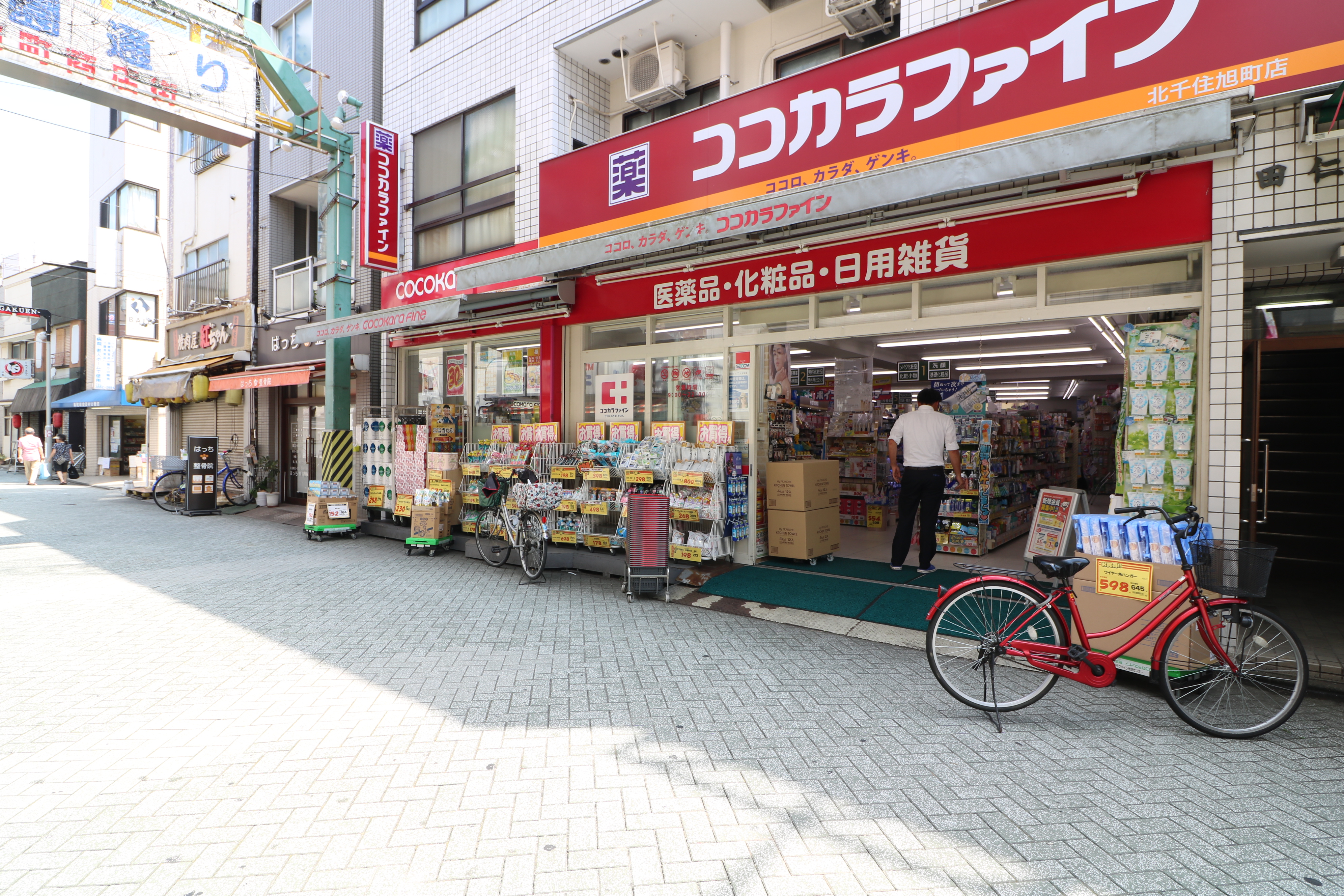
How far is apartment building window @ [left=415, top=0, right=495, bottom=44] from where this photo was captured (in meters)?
10.6

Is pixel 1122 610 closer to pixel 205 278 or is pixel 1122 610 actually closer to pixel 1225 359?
pixel 1225 359

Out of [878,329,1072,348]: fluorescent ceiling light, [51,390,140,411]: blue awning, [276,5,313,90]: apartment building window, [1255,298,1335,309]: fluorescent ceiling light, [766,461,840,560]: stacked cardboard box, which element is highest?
[276,5,313,90]: apartment building window

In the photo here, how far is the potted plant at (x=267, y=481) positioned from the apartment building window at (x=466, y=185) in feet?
23.0

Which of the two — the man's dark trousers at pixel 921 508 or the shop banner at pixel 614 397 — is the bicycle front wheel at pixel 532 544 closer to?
the shop banner at pixel 614 397

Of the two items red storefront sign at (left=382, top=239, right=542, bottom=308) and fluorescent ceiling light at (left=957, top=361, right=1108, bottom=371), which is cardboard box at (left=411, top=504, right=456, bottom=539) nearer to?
red storefront sign at (left=382, top=239, right=542, bottom=308)

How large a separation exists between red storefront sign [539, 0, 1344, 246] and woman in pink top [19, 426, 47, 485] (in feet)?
77.3

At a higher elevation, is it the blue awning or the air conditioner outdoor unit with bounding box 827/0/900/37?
the air conditioner outdoor unit with bounding box 827/0/900/37

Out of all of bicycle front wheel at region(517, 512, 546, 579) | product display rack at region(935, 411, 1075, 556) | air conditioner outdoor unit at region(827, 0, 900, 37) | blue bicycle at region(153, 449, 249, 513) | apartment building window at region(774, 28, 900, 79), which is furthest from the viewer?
blue bicycle at region(153, 449, 249, 513)

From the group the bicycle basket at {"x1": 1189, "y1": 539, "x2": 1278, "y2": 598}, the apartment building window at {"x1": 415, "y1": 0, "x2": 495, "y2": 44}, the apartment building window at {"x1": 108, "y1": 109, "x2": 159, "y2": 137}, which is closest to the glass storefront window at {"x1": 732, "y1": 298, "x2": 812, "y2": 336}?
the bicycle basket at {"x1": 1189, "y1": 539, "x2": 1278, "y2": 598}

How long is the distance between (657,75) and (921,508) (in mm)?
6681

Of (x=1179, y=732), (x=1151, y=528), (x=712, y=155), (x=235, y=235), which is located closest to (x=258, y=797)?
(x=1179, y=732)

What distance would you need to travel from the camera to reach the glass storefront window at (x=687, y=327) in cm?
796

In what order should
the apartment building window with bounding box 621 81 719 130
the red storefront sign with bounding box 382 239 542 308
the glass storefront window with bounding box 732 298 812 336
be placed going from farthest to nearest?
1. the red storefront sign with bounding box 382 239 542 308
2. the apartment building window with bounding box 621 81 719 130
3. the glass storefront window with bounding box 732 298 812 336

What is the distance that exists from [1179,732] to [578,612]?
14.9 feet
